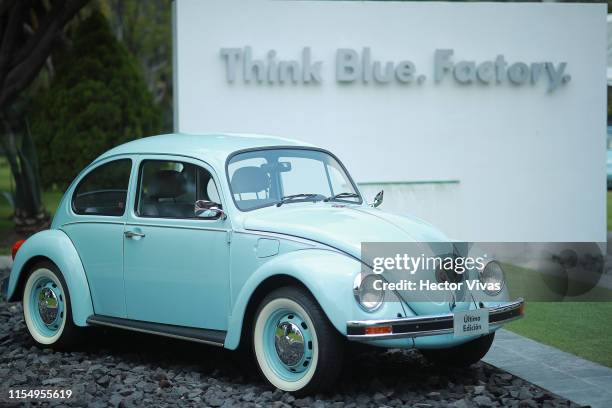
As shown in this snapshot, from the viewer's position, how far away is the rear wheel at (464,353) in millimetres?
6922

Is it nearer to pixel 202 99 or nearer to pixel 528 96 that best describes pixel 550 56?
pixel 528 96

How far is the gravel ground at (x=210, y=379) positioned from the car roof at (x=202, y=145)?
1615 millimetres

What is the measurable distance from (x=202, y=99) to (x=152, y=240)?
6.53m

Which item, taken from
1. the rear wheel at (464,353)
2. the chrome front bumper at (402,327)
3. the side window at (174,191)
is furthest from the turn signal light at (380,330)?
the side window at (174,191)

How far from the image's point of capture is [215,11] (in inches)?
536

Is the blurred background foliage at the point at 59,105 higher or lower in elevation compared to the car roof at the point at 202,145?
higher

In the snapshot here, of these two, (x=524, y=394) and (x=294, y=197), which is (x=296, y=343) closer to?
(x=294, y=197)

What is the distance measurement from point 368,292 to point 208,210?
1560 millimetres

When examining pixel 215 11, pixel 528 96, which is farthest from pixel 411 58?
pixel 215 11

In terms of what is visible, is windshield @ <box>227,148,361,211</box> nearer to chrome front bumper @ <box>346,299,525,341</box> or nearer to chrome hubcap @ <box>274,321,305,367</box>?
chrome hubcap @ <box>274,321,305,367</box>

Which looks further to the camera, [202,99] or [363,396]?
[202,99]

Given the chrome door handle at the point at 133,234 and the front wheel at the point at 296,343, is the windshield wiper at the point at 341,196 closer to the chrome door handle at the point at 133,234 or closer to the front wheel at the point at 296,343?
the front wheel at the point at 296,343

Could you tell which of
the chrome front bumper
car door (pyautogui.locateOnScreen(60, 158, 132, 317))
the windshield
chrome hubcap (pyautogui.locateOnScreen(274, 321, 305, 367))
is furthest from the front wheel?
car door (pyautogui.locateOnScreen(60, 158, 132, 317))

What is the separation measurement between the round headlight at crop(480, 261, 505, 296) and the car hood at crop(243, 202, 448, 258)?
1.28ft
